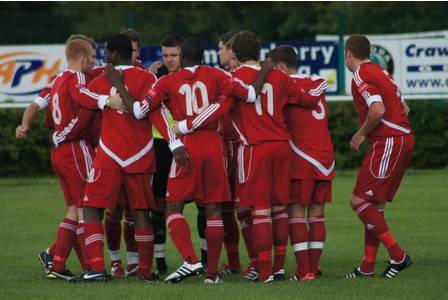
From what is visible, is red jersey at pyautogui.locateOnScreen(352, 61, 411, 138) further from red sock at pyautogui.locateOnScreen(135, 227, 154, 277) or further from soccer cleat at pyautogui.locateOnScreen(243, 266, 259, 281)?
red sock at pyautogui.locateOnScreen(135, 227, 154, 277)

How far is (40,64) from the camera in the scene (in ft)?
75.3

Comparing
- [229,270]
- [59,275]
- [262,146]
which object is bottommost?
[229,270]

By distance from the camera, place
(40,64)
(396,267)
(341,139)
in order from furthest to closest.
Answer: (341,139), (40,64), (396,267)

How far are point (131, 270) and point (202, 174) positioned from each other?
1577mm

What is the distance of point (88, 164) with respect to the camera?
Answer: 1110 centimetres

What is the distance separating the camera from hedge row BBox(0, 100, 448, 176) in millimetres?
22688

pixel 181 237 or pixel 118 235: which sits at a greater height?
pixel 181 237

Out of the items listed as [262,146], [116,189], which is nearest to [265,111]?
[262,146]

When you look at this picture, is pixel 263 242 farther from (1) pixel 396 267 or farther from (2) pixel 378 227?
(1) pixel 396 267

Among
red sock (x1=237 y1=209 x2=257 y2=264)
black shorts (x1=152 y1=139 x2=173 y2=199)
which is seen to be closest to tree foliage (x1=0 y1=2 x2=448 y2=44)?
black shorts (x1=152 y1=139 x2=173 y2=199)

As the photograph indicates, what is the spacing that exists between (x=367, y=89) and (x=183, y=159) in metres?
1.91

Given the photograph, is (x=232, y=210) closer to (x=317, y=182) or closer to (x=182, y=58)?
(x=317, y=182)

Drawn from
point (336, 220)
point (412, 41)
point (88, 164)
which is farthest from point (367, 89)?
point (412, 41)

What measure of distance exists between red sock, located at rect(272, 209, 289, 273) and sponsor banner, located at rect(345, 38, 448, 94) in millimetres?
12431
